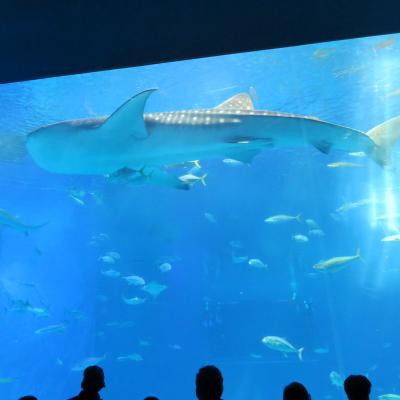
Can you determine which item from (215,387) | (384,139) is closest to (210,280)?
(384,139)

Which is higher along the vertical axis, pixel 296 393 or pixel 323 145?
pixel 323 145

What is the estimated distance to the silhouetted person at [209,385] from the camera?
1598 millimetres

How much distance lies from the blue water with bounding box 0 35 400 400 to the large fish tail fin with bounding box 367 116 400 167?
9.47 meters

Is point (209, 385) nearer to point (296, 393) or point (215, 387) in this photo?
point (215, 387)

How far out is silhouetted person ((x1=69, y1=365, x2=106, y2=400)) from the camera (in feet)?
5.61

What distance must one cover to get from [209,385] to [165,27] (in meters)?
2.67

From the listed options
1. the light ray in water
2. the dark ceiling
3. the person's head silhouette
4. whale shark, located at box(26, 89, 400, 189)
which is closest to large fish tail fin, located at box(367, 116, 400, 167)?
whale shark, located at box(26, 89, 400, 189)

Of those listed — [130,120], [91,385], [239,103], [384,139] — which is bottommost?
[91,385]

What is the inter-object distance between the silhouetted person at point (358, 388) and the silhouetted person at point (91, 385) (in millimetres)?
969

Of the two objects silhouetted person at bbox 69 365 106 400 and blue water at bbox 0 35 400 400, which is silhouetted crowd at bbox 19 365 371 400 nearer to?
silhouetted person at bbox 69 365 106 400

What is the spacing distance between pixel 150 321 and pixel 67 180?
683cm

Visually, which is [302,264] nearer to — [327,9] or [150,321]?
[150,321]

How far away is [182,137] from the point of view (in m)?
4.40

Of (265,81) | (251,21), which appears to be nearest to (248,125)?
(251,21)
